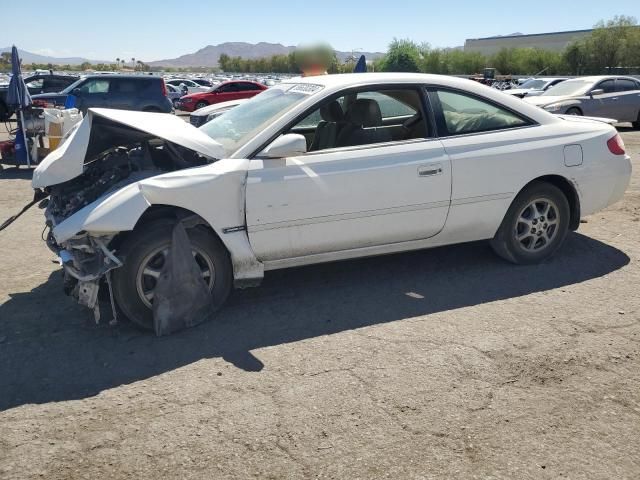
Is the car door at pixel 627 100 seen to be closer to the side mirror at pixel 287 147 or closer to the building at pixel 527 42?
the side mirror at pixel 287 147

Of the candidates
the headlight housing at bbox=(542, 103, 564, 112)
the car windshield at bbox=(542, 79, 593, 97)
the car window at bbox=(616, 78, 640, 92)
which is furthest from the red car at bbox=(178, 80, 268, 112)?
the car window at bbox=(616, 78, 640, 92)

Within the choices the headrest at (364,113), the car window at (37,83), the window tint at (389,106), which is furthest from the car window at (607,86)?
the car window at (37,83)

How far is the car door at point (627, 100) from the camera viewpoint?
52.7 ft

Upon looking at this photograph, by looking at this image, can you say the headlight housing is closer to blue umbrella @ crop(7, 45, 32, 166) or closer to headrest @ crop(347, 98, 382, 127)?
headrest @ crop(347, 98, 382, 127)

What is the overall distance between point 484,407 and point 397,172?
76.2 inches

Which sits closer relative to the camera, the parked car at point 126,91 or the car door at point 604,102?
the car door at point 604,102

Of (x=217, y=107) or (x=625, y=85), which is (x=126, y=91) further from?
(x=625, y=85)

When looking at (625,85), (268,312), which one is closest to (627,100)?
(625,85)

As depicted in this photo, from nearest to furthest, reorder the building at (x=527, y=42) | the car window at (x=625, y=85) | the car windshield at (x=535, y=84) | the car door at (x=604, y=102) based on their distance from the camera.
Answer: the car door at (x=604, y=102), the car window at (x=625, y=85), the car windshield at (x=535, y=84), the building at (x=527, y=42)

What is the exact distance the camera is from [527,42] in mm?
80375

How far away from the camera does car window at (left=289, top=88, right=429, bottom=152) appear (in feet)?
15.1

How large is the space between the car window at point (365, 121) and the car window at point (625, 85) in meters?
13.9

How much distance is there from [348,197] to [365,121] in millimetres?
962

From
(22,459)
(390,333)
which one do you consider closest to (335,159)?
(390,333)
